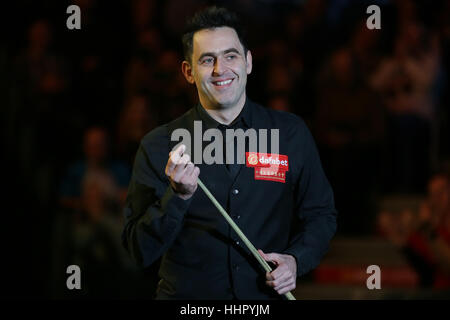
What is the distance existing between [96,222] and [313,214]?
3198mm

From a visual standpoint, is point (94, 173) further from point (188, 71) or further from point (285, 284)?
point (285, 284)

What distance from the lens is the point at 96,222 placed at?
558cm

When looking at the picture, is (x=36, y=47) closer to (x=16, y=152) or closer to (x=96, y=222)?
(x=16, y=152)

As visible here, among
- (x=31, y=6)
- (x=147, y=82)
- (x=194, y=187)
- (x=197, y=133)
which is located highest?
(x=31, y=6)

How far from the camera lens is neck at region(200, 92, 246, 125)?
2693 mm

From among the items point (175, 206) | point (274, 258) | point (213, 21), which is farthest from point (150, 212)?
point (213, 21)

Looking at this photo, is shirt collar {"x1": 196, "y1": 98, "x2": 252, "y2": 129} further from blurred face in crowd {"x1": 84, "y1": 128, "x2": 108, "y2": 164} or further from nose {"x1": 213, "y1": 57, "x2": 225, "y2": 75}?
blurred face in crowd {"x1": 84, "y1": 128, "x2": 108, "y2": 164}

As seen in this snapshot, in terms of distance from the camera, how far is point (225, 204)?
2.58 m

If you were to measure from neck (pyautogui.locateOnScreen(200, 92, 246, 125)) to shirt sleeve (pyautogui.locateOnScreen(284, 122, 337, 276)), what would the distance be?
9.6 inches

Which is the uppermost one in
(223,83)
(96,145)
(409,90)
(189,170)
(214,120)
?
(409,90)

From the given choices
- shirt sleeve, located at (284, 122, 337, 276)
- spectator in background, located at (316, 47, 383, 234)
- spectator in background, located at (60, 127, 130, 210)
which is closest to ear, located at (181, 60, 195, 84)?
shirt sleeve, located at (284, 122, 337, 276)

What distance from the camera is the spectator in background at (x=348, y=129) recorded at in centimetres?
586

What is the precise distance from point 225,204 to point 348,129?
3509 mm
